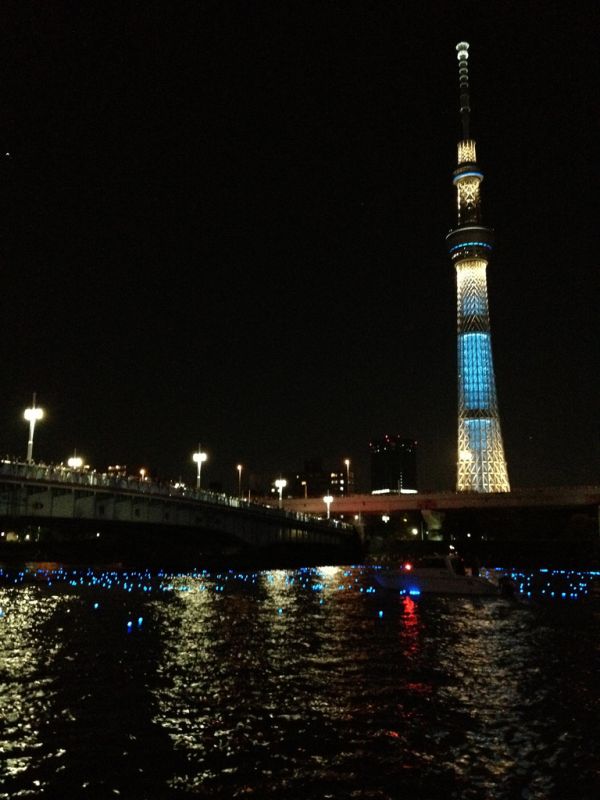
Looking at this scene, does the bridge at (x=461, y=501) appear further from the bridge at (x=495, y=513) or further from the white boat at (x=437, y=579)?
the white boat at (x=437, y=579)

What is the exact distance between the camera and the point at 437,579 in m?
49.9

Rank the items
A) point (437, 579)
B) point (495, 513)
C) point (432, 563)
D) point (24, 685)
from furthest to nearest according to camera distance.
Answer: point (495, 513) → point (432, 563) → point (437, 579) → point (24, 685)

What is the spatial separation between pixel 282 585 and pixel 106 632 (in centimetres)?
2975

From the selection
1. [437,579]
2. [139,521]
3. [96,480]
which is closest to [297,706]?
[437,579]

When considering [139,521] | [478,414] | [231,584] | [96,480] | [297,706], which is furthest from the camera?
[478,414]

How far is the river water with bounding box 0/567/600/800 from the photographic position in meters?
13.2

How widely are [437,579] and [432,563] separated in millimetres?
2293

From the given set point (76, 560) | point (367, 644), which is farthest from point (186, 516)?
point (367, 644)

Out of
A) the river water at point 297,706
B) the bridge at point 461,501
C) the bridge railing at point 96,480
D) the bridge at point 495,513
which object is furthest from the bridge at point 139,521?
the river water at point 297,706

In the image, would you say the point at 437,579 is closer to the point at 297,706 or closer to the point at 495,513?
the point at 297,706

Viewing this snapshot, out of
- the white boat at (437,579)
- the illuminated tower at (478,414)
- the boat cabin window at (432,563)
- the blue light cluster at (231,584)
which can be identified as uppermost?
the illuminated tower at (478,414)

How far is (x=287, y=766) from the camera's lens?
45.4 feet

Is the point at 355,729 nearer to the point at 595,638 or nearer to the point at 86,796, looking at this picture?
the point at 86,796

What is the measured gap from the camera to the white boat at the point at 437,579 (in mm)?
47881
